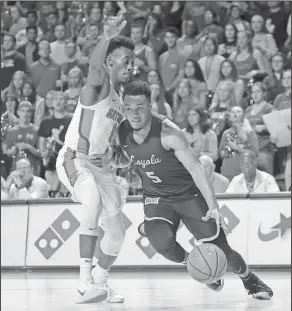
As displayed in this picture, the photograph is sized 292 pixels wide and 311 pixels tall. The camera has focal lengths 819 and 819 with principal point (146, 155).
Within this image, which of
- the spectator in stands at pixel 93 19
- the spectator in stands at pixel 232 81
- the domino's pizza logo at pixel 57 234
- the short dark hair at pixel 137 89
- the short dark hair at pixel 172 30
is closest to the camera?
the short dark hair at pixel 137 89

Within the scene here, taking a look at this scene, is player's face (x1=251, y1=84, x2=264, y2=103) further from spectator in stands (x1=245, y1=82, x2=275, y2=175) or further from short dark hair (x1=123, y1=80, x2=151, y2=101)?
short dark hair (x1=123, y1=80, x2=151, y2=101)

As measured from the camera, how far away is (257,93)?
12633mm

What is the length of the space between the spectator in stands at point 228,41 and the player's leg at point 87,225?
275 inches

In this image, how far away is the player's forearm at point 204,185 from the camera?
7117 millimetres

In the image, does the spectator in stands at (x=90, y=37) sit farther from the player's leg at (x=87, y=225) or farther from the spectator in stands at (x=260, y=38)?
the player's leg at (x=87, y=225)

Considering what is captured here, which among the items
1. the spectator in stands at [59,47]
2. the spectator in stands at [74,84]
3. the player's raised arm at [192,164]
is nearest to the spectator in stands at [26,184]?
the spectator in stands at [74,84]

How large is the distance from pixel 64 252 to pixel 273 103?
3.98 metres

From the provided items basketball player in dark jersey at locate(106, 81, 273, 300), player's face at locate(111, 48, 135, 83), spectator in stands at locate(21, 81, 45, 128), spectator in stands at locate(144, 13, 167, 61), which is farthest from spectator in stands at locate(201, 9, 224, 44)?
basketball player in dark jersey at locate(106, 81, 273, 300)

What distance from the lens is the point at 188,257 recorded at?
7320 mm

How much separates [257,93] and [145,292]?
5.01 m

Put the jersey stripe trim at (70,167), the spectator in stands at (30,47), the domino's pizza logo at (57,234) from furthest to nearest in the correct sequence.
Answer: the spectator in stands at (30,47) < the domino's pizza logo at (57,234) < the jersey stripe trim at (70,167)

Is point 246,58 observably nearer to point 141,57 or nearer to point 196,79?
point 196,79

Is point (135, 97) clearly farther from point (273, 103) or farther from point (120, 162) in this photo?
point (273, 103)

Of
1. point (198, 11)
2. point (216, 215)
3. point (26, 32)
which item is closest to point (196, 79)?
point (198, 11)
